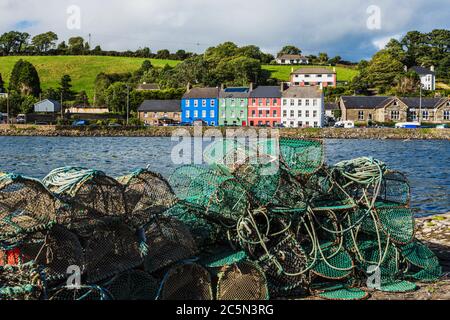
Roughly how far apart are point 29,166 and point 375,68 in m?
75.4

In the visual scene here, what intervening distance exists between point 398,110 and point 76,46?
90.3 m

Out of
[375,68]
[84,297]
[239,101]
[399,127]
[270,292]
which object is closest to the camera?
[84,297]

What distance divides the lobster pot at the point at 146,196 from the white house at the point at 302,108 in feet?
221

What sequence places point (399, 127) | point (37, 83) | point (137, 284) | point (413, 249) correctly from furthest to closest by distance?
point (37, 83) < point (399, 127) < point (413, 249) < point (137, 284)

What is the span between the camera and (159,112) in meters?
79.2

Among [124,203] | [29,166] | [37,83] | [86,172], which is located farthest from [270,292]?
[37,83]

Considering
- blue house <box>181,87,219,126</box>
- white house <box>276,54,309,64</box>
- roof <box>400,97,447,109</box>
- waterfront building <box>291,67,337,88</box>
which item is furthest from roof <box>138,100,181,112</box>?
white house <box>276,54,309,64</box>

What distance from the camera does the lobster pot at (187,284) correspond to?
6.11 m

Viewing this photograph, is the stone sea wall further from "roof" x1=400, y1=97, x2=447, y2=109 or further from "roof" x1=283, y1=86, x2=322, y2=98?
"roof" x1=400, y1=97, x2=447, y2=109

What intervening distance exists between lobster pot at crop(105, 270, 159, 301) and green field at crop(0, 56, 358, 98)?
99.4 metres

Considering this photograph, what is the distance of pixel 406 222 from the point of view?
808 cm

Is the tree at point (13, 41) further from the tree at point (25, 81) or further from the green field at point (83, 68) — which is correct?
the tree at point (25, 81)

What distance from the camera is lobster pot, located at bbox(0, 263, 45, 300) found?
5.21 metres

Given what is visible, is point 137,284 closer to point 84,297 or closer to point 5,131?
point 84,297
